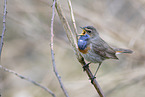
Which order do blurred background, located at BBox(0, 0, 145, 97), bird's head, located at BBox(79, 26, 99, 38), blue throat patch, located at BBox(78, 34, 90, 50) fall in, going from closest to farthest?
blue throat patch, located at BBox(78, 34, 90, 50)
bird's head, located at BBox(79, 26, 99, 38)
blurred background, located at BBox(0, 0, 145, 97)

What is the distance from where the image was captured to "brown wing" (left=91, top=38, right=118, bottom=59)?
491 cm

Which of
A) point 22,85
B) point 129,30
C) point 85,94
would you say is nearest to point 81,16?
point 129,30

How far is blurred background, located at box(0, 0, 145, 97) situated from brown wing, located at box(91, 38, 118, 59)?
1488 millimetres

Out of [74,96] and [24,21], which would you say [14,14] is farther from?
[74,96]

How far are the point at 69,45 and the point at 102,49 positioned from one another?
1.81 m

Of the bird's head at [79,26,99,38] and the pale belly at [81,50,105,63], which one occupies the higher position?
the bird's head at [79,26,99,38]

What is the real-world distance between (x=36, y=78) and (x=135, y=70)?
401 centimetres

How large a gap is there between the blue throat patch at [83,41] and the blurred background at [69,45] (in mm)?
1691

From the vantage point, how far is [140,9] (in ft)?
22.6

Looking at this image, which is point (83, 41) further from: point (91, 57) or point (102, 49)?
point (102, 49)

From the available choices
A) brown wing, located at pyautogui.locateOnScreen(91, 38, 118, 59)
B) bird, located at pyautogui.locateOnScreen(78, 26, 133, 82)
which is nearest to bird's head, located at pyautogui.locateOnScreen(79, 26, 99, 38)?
bird, located at pyautogui.locateOnScreen(78, 26, 133, 82)

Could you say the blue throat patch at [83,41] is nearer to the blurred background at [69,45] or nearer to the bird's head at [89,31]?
the bird's head at [89,31]

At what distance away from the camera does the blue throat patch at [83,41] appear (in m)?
4.58

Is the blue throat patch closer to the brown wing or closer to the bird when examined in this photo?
the bird
